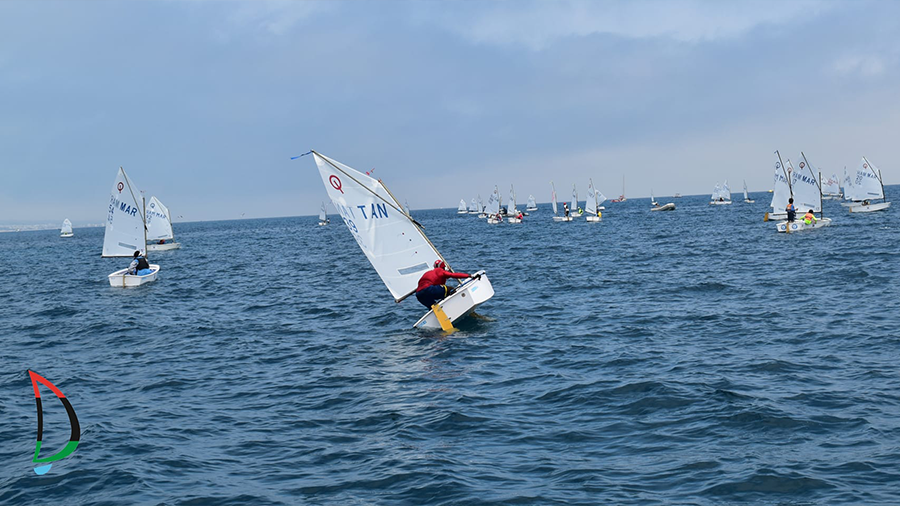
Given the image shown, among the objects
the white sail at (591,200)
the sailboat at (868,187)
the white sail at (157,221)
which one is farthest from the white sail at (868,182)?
the white sail at (157,221)

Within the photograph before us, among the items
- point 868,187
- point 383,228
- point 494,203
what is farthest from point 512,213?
point 383,228

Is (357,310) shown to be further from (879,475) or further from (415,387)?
(879,475)

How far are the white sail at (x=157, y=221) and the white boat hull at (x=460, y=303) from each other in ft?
185

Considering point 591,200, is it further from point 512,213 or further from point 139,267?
point 139,267

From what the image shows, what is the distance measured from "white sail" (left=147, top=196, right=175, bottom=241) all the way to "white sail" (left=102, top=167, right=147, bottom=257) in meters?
24.6

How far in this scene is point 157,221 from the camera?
7312cm

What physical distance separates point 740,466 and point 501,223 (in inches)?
4116

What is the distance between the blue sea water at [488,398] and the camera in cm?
978

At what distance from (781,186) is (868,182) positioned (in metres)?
17.5

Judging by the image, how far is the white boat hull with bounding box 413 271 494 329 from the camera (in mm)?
21094

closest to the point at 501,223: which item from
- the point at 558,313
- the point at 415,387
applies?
the point at 558,313

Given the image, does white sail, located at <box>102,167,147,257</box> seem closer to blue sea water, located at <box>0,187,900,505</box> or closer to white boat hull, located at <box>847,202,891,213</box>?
blue sea water, located at <box>0,187,900,505</box>

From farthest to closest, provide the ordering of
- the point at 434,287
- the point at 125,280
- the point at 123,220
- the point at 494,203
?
the point at 494,203 < the point at 123,220 < the point at 125,280 < the point at 434,287

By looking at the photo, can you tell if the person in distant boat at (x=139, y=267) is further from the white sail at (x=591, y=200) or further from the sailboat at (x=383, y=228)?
the white sail at (x=591, y=200)
